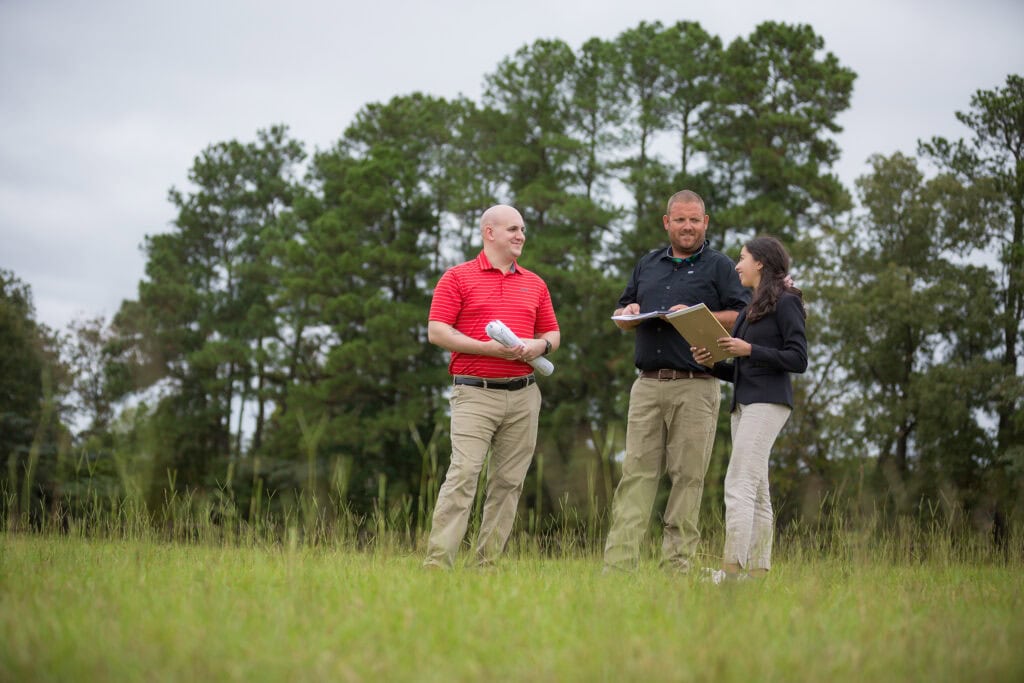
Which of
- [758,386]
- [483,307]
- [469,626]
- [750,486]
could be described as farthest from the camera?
[483,307]

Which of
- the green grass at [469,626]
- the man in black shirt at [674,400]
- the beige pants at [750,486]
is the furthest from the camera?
the man in black shirt at [674,400]

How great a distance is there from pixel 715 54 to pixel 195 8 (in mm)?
12738

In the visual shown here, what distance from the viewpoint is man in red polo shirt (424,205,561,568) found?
14.7 ft

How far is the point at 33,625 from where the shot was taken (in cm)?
242

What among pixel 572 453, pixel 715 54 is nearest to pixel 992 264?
pixel 715 54

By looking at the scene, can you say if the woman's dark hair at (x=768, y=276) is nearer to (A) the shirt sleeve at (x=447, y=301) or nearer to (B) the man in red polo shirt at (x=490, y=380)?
(B) the man in red polo shirt at (x=490, y=380)

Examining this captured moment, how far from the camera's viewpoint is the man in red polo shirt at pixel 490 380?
4.48 metres

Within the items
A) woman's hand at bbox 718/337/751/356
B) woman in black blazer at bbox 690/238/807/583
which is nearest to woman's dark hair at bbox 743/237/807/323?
woman in black blazer at bbox 690/238/807/583

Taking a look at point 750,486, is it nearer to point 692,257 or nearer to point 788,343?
point 788,343

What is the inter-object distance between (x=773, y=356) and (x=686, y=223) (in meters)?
0.92

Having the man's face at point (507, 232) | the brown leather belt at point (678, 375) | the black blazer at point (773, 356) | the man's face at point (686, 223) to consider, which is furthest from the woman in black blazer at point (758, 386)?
the man's face at point (507, 232)

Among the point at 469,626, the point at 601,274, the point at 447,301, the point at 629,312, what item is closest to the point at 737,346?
the point at 629,312

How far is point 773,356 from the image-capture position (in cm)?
424

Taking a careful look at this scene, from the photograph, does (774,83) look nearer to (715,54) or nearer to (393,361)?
(715,54)
